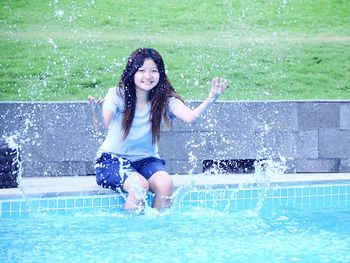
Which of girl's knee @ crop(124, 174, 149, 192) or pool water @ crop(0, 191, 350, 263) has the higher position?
girl's knee @ crop(124, 174, 149, 192)

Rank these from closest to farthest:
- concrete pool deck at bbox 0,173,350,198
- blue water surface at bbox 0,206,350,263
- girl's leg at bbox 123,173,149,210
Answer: blue water surface at bbox 0,206,350,263 → girl's leg at bbox 123,173,149,210 → concrete pool deck at bbox 0,173,350,198

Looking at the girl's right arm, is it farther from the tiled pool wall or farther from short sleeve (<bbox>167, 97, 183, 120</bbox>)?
the tiled pool wall

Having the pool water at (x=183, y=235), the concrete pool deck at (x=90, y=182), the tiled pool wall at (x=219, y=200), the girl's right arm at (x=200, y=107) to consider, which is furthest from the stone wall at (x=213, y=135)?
the girl's right arm at (x=200, y=107)

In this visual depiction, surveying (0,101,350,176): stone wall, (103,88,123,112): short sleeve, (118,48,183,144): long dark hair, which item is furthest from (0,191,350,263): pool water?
(0,101,350,176): stone wall

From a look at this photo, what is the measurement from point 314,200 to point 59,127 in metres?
2.25

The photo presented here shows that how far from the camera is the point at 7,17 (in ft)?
30.8

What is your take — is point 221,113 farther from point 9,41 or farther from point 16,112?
point 9,41

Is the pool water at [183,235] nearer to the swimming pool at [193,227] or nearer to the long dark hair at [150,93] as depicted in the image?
the swimming pool at [193,227]

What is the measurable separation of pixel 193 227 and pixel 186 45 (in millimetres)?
4709

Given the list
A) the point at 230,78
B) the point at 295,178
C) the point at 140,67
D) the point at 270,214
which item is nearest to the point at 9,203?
the point at 140,67

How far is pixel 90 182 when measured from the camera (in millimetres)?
5520

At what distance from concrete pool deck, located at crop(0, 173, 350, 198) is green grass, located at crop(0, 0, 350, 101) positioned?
1871 millimetres

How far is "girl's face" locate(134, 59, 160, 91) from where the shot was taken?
4719 millimetres

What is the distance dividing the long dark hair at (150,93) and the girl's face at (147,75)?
2cm
